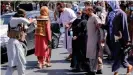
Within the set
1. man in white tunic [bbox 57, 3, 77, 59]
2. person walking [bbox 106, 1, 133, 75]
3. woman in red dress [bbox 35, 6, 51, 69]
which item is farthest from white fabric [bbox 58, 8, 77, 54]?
person walking [bbox 106, 1, 133, 75]

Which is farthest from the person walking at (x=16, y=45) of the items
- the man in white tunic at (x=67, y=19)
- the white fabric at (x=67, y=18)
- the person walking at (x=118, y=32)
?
the white fabric at (x=67, y=18)

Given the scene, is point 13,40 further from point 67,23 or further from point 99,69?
point 67,23

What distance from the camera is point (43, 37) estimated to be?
11.0m

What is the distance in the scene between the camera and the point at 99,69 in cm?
959

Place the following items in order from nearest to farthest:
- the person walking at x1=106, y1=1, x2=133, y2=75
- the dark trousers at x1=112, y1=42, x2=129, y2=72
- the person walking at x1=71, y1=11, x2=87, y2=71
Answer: the person walking at x1=106, y1=1, x2=133, y2=75, the dark trousers at x1=112, y1=42, x2=129, y2=72, the person walking at x1=71, y1=11, x2=87, y2=71

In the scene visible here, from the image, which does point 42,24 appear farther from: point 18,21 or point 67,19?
point 18,21

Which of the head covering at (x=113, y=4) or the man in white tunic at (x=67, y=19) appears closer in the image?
the head covering at (x=113, y=4)

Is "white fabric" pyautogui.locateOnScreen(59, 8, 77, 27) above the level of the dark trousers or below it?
above

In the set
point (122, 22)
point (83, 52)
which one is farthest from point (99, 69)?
point (122, 22)

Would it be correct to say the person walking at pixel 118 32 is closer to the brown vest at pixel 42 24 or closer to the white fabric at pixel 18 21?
the white fabric at pixel 18 21

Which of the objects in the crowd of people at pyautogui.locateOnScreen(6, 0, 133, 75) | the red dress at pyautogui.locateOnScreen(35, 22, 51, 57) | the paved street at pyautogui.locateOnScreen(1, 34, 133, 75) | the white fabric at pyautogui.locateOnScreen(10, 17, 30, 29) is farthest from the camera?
the red dress at pyautogui.locateOnScreen(35, 22, 51, 57)

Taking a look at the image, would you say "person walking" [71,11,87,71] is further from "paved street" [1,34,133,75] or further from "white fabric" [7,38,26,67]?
"white fabric" [7,38,26,67]

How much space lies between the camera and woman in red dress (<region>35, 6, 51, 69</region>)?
10797 millimetres

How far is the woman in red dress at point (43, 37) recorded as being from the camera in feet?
35.4
